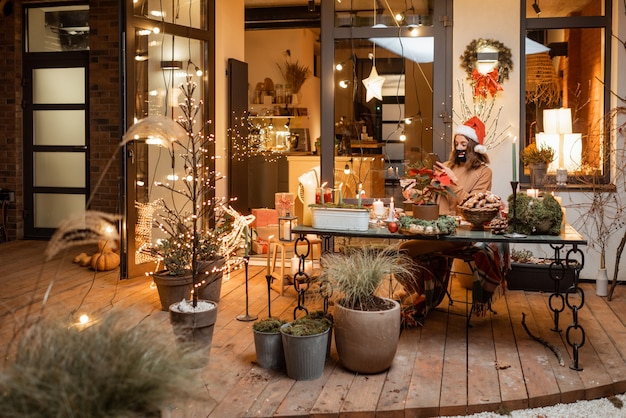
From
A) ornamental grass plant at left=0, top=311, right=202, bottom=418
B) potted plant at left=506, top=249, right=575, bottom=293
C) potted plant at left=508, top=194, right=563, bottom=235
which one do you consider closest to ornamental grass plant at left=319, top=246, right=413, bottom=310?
potted plant at left=508, top=194, right=563, bottom=235

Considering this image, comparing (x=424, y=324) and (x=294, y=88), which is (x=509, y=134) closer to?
(x=424, y=324)

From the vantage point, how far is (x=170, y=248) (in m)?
5.41

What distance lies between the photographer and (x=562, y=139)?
6.48 m

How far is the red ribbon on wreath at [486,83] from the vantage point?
6391 millimetres

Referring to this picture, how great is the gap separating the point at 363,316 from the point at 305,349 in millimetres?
346

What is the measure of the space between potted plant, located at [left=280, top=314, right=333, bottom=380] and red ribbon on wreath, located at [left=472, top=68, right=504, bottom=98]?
3162 mm

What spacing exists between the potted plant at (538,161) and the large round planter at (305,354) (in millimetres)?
3084

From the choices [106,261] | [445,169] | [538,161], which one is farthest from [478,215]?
[106,261]

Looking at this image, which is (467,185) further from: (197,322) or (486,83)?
(197,322)

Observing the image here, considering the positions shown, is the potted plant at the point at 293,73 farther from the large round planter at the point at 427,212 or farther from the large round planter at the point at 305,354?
the large round planter at the point at 305,354

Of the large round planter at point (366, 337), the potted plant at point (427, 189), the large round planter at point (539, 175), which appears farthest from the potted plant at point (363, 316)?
the large round planter at point (539, 175)

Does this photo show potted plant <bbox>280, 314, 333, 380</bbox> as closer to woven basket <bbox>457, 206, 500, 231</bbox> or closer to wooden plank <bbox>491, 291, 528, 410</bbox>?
wooden plank <bbox>491, 291, 528, 410</bbox>

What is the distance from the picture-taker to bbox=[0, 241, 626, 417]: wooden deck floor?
12.0ft

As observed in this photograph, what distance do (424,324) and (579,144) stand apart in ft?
7.98
